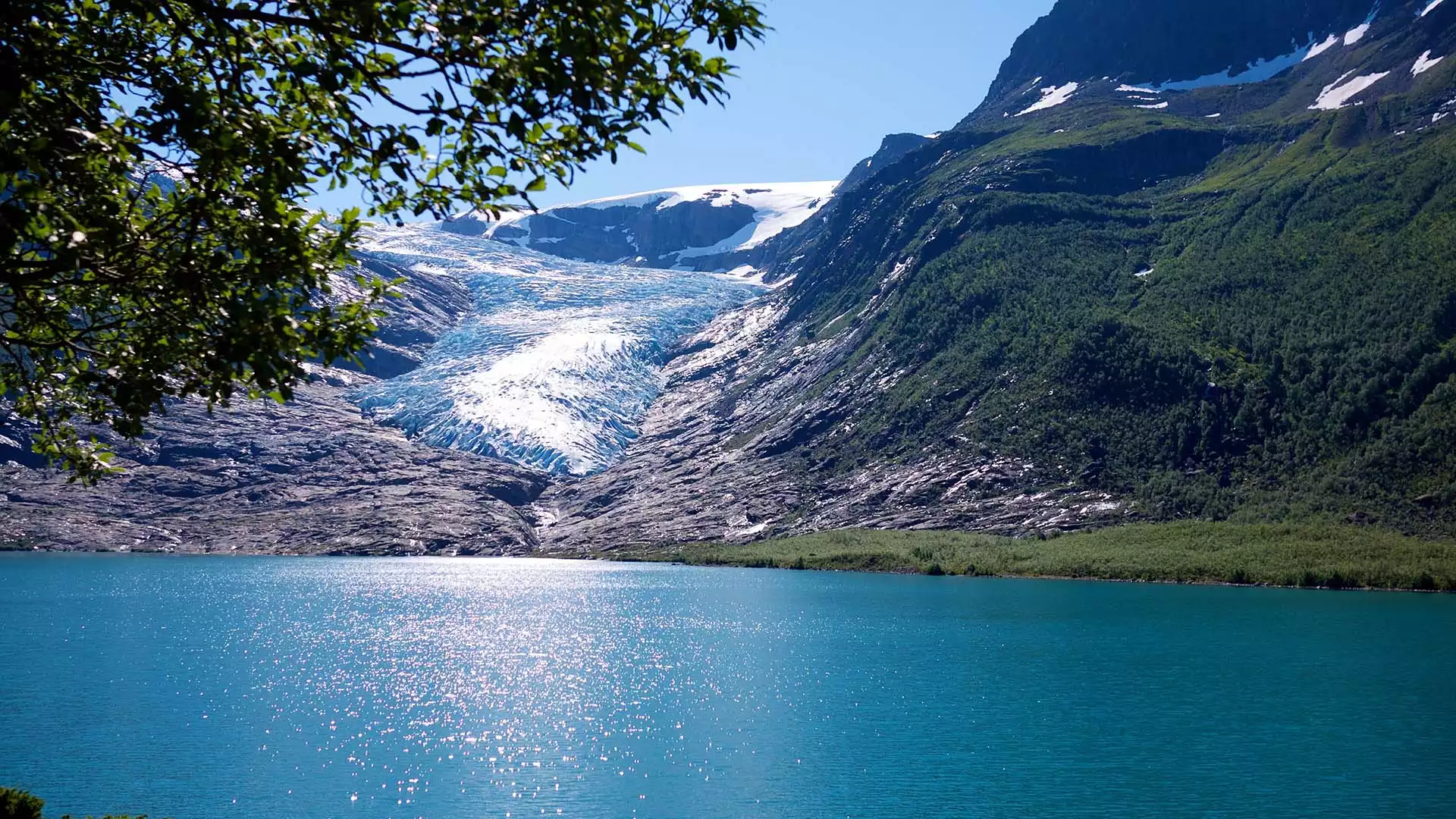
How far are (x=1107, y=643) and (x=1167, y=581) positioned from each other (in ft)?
181

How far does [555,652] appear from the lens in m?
70.5

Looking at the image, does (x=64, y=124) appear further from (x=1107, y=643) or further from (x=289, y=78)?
(x=1107, y=643)

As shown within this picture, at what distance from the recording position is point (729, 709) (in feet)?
172

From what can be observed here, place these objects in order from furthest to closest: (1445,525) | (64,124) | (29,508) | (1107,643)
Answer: (29,508)
(1445,525)
(1107,643)
(64,124)

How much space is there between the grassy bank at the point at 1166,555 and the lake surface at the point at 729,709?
55.5 ft

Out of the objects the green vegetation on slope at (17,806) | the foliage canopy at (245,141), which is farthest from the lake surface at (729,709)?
the foliage canopy at (245,141)

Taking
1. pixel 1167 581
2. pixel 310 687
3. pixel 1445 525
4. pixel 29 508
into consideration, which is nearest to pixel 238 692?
pixel 310 687

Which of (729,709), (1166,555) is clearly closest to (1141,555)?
(1166,555)

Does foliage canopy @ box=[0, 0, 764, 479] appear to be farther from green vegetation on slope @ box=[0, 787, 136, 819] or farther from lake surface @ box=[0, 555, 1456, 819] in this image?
lake surface @ box=[0, 555, 1456, 819]

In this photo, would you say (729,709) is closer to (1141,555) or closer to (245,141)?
(245,141)

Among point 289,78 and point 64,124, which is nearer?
point 64,124

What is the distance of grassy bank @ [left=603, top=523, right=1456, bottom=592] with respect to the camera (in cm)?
11425

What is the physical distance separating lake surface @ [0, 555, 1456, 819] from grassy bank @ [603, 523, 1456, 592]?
55.5ft

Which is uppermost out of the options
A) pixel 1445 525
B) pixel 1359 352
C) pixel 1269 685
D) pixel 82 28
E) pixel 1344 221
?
pixel 1344 221
